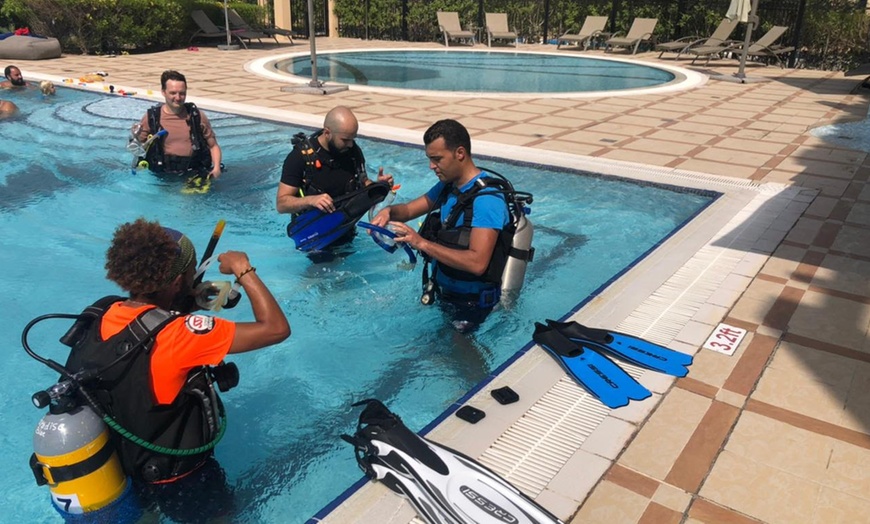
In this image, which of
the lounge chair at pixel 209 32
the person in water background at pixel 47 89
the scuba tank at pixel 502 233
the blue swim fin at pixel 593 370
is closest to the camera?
the blue swim fin at pixel 593 370

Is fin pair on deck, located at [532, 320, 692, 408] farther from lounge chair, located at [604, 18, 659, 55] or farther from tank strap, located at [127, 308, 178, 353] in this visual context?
lounge chair, located at [604, 18, 659, 55]

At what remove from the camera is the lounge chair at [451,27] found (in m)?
23.2

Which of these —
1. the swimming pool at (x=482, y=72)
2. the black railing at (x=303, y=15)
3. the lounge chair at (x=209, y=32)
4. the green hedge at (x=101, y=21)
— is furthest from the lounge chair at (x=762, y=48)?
the green hedge at (x=101, y=21)

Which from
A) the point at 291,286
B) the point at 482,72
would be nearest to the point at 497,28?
the point at 482,72

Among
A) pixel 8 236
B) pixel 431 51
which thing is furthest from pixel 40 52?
pixel 8 236

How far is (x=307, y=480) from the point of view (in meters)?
3.22

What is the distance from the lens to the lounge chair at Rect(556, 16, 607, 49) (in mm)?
21734

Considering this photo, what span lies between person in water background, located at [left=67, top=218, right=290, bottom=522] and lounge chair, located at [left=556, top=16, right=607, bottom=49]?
21.4 m

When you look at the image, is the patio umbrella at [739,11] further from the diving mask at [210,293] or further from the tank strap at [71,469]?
the tank strap at [71,469]

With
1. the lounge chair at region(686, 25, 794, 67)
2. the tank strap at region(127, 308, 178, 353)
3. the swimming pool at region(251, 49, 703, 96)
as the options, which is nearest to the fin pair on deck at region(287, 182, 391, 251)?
the tank strap at region(127, 308, 178, 353)

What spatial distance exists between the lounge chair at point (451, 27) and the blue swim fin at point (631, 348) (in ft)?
69.5

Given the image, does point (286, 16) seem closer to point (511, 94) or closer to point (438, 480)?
point (511, 94)

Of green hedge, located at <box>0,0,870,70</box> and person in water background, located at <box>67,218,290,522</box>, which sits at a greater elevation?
green hedge, located at <box>0,0,870,70</box>

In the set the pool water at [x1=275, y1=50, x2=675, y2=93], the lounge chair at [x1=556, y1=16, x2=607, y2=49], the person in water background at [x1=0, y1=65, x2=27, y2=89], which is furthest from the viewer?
the lounge chair at [x1=556, y1=16, x2=607, y2=49]
